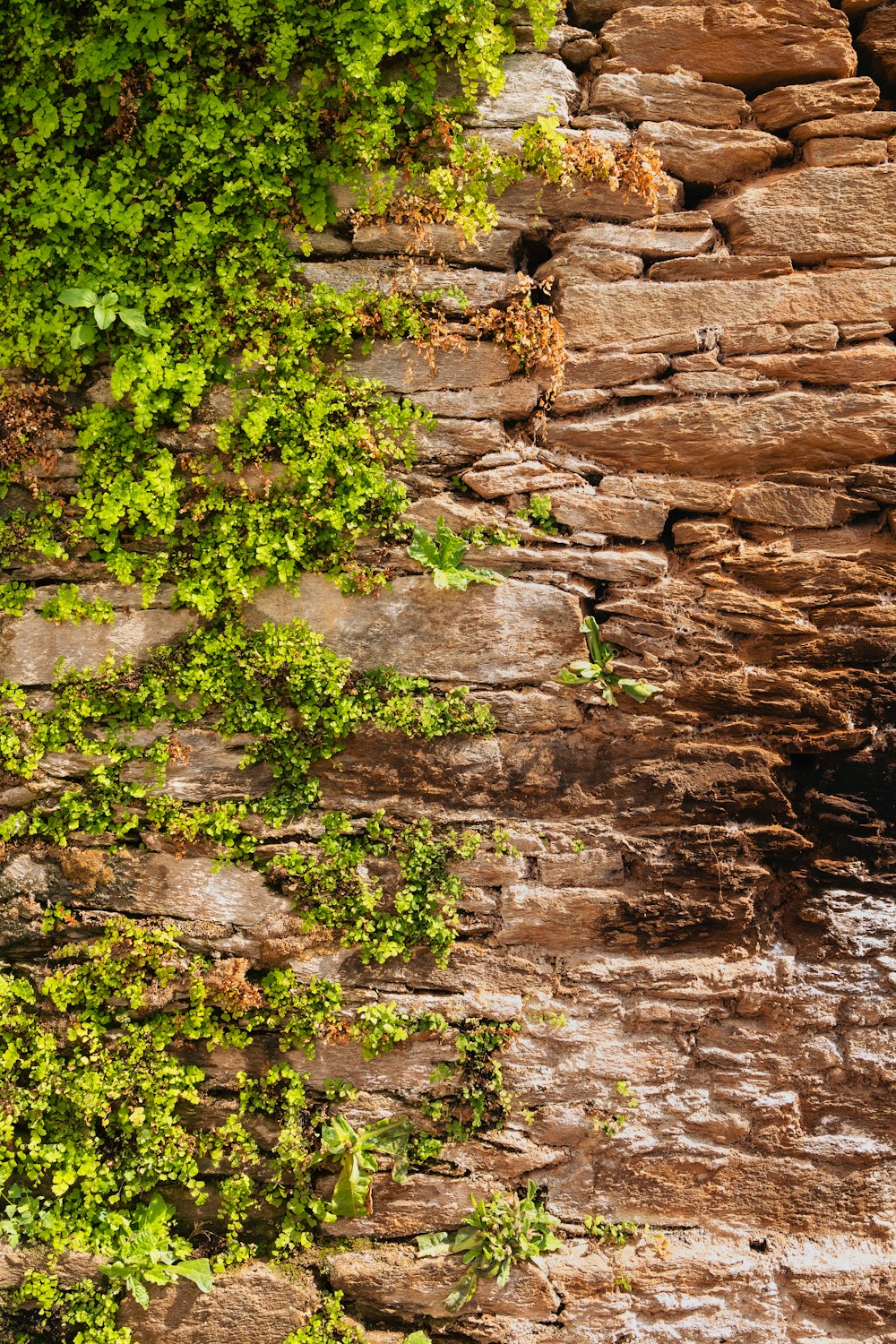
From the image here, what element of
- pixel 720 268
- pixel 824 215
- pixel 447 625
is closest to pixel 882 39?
pixel 824 215

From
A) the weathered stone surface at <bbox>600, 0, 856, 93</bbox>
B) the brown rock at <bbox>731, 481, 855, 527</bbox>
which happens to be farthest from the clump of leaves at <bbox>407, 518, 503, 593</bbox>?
the weathered stone surface at <bbox>600, 0, 856, 93</bbox>

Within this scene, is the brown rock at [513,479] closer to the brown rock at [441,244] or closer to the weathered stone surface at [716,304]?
the weathered stone surface at [716,304]

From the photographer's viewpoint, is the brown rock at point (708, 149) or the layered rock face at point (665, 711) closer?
the layered rock face at point (665, 711)

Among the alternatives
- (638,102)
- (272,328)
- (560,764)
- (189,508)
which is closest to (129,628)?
(189,508)

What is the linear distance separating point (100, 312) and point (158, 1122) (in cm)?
321

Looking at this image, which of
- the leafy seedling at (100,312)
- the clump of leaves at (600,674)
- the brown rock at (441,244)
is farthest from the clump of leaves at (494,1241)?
the brown rock at (441,244)

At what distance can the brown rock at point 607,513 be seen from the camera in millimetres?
3910

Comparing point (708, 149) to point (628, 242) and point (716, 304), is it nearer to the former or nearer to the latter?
point (628, 242)

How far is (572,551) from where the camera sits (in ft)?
12.8

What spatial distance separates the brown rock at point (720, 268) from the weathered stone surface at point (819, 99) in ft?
2.22

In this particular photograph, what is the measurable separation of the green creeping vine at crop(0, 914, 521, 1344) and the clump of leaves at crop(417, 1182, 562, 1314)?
29 centimetres

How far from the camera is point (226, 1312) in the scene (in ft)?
11.2

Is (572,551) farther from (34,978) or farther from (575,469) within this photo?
(34,978)

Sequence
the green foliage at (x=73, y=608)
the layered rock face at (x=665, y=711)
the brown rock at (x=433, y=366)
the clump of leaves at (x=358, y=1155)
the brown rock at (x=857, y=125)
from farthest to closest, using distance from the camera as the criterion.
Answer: the brown rock at (x=857, y=125) < the brown rock at (x=433, y=366) < the green foliage at (x=73, y=608) < the layered rock face at (x=665, y=711) < the clump of leaves at (x=358, y=1155)
